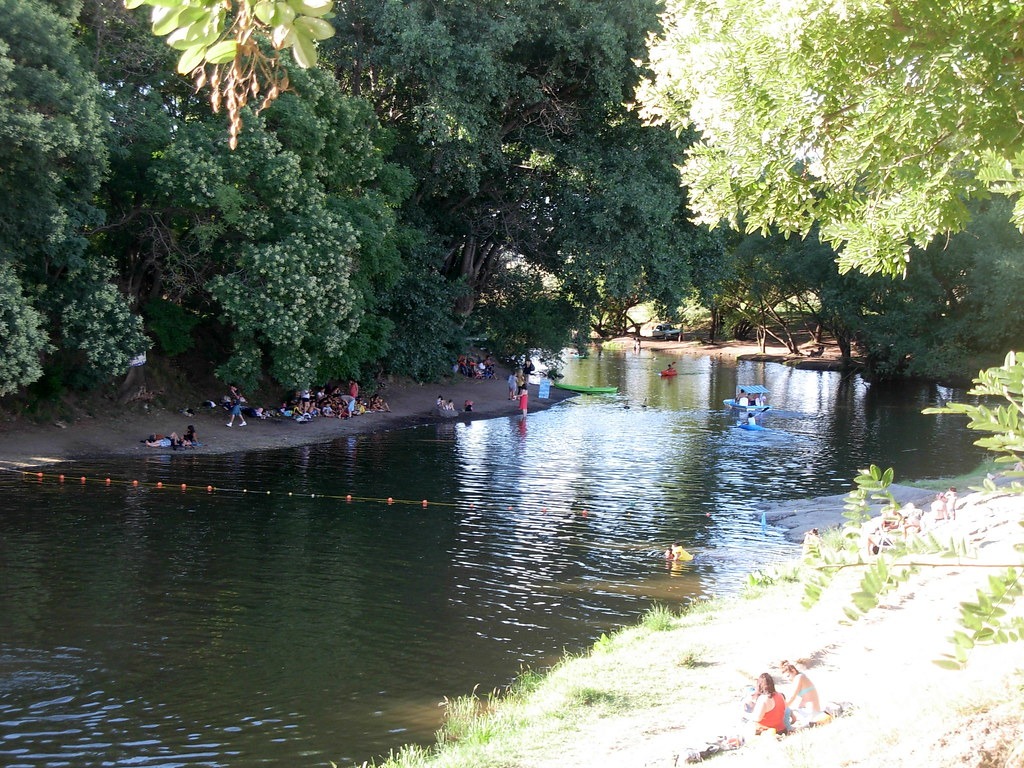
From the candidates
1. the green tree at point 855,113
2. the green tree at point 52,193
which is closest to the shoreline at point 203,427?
the green tree at point 52,193

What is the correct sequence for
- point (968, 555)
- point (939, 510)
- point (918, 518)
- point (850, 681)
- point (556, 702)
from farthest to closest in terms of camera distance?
point (939, 510)
point (918, 518)
point (556, 702)
point (850, 681)
point (968, 555)

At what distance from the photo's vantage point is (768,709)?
421 inches

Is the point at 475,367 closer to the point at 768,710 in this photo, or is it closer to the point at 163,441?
the point at 163,441

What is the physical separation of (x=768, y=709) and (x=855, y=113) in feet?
20.7

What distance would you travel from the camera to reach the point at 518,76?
40.6m

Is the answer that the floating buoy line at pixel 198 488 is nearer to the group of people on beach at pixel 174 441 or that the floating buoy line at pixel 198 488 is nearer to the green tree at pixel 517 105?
the group of people on beach at pixel 174 441

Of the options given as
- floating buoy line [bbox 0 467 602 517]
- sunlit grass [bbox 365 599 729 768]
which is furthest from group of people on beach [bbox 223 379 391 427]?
sunlit grass [bbox 365 599 729 768]

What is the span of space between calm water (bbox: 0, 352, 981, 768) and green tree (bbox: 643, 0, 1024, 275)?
8277 mm

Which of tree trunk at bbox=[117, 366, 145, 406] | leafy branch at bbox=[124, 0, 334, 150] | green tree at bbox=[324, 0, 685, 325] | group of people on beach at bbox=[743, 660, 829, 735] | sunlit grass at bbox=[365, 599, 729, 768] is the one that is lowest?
sunlit grass at bbox=[365, 599, 729, 768]

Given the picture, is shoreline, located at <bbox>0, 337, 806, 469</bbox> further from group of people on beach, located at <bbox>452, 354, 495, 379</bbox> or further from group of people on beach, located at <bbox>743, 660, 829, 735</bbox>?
group of people on beach, located at <bbox>743, 660, 829, 735</bbox>

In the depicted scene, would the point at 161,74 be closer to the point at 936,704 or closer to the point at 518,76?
the point at 518,76

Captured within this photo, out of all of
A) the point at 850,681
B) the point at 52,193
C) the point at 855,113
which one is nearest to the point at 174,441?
the point at 52,193

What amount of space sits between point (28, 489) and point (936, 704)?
25.6 metres

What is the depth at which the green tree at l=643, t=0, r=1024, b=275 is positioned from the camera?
30.2 feet
